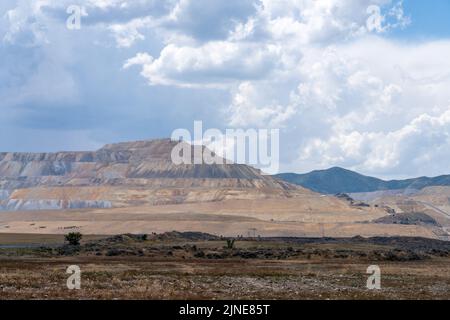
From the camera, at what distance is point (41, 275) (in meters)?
46.3

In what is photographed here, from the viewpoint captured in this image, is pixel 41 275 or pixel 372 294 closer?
pixel 372 294

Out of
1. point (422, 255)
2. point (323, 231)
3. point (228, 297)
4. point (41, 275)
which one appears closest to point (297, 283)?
point (228, 297)

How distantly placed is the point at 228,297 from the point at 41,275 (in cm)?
1729

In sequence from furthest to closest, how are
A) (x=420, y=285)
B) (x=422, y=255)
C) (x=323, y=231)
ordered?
(x=323, y=231) < (x=422, y=255) < (x=420, y=285)
